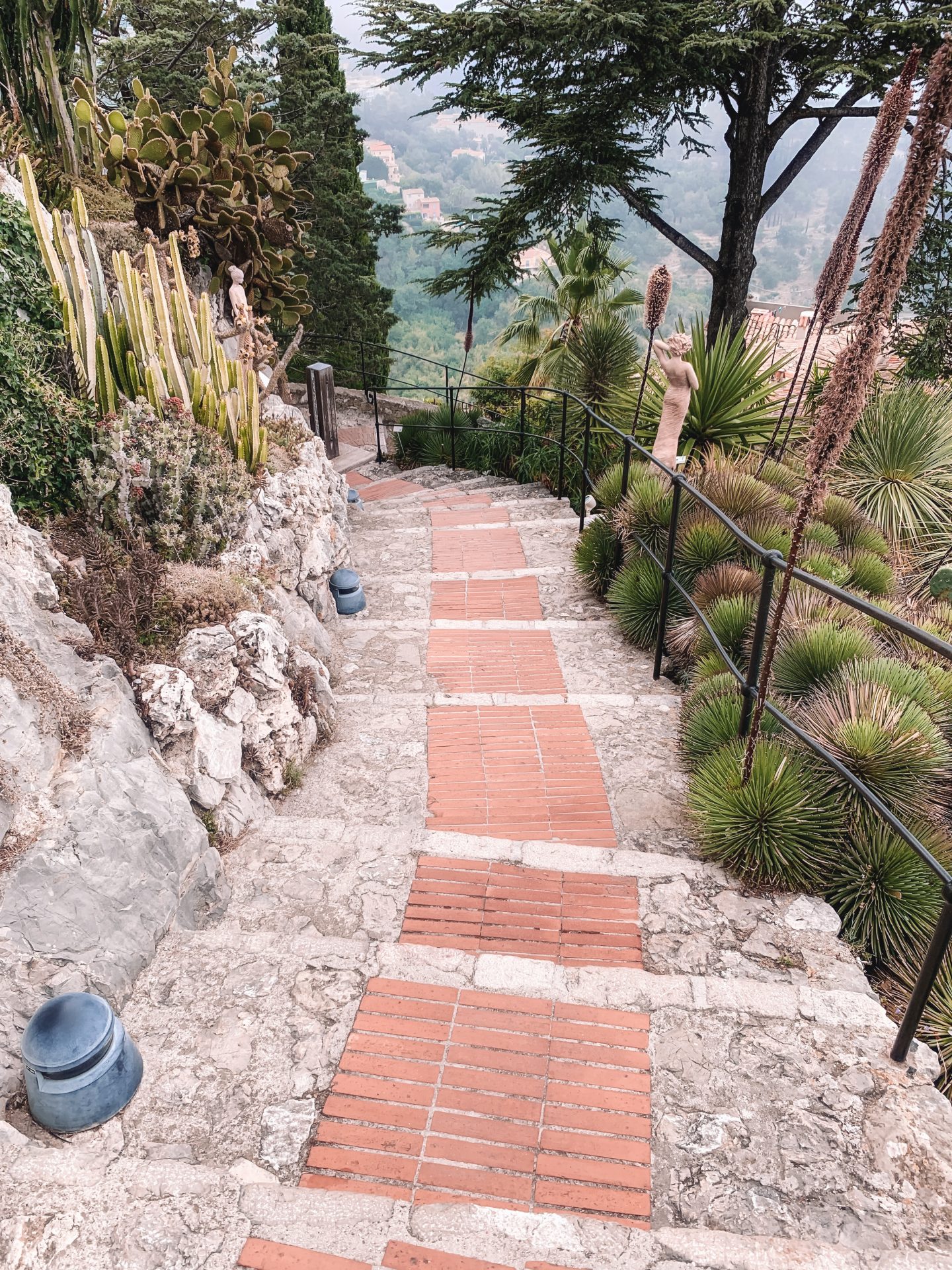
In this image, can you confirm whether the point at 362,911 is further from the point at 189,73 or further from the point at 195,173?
the point at 189,73

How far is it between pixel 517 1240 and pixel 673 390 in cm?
590

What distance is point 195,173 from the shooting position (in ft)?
22.0

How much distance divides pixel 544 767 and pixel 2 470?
3.12 metres

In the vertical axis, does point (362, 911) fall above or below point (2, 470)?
below

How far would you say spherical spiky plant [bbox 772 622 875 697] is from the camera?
4.07 metres

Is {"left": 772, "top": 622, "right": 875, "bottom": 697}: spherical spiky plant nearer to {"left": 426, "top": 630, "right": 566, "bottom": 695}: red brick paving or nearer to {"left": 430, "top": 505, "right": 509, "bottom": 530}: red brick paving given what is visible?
{"left": 426, "top": 630, "right": 566, "bottom": 695}: red brick paving

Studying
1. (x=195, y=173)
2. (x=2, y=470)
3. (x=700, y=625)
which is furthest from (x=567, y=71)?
(x=2, y=470)

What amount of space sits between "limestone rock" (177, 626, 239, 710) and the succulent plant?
4.48 m

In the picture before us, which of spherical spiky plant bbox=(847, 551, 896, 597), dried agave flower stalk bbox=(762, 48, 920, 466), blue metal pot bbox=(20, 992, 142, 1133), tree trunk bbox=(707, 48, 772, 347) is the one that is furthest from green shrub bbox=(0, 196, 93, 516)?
tree trunk bbox=(707, 48, 772, 347)

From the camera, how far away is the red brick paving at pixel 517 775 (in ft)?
12.6

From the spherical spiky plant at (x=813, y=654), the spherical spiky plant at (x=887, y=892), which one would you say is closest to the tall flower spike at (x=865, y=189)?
the spherical spiky plant at (x=813, y=654)

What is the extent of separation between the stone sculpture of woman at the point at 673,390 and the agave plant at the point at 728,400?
938 mm

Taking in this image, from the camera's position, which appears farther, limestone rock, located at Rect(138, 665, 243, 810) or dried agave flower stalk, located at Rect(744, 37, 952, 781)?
limestone rock, located at Rect(138, 665, 243, 810)

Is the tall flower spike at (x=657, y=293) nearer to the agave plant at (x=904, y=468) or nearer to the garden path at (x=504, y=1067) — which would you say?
the agave plant at (x=904, y=468)
